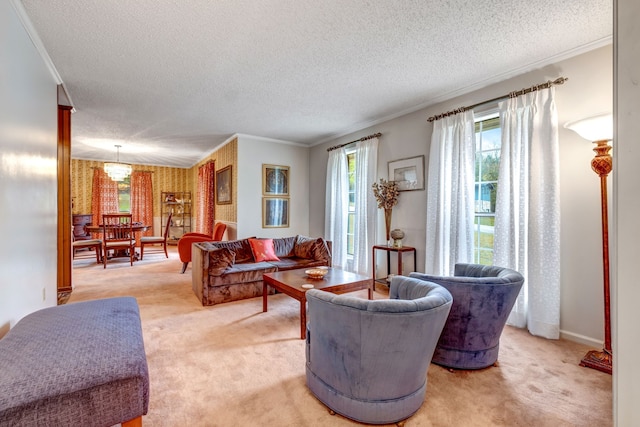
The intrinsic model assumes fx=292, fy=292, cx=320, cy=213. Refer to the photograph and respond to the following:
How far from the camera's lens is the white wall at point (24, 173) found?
193 cm

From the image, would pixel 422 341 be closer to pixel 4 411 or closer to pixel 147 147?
pixel 4 411

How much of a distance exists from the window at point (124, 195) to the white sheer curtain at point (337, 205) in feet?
21.4

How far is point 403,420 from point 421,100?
3519 millimetres

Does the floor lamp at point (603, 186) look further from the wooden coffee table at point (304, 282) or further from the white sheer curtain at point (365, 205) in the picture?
the white sheer curtain at point (365, 205)

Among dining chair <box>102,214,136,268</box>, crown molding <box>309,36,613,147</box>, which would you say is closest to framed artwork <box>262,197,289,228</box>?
crown molding <box>309,36,613,147</box>

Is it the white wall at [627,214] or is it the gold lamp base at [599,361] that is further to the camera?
the gold lamp base at [599,361]

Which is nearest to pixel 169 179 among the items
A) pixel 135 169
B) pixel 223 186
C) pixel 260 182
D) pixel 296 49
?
pixel 135 169

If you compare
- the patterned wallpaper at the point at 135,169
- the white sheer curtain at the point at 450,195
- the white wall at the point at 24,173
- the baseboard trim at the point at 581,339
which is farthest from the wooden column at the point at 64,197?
the baseboard trim at the point at 581,339

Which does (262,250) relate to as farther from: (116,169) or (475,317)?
(116,169)

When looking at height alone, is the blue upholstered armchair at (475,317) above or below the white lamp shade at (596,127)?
below

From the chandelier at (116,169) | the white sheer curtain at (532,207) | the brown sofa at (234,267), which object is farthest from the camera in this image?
the chandelier at (116,169)

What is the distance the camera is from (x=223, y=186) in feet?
20.7

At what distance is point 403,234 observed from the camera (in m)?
4.00

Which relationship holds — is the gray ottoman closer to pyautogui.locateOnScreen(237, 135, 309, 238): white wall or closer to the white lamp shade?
the white lamp shade
